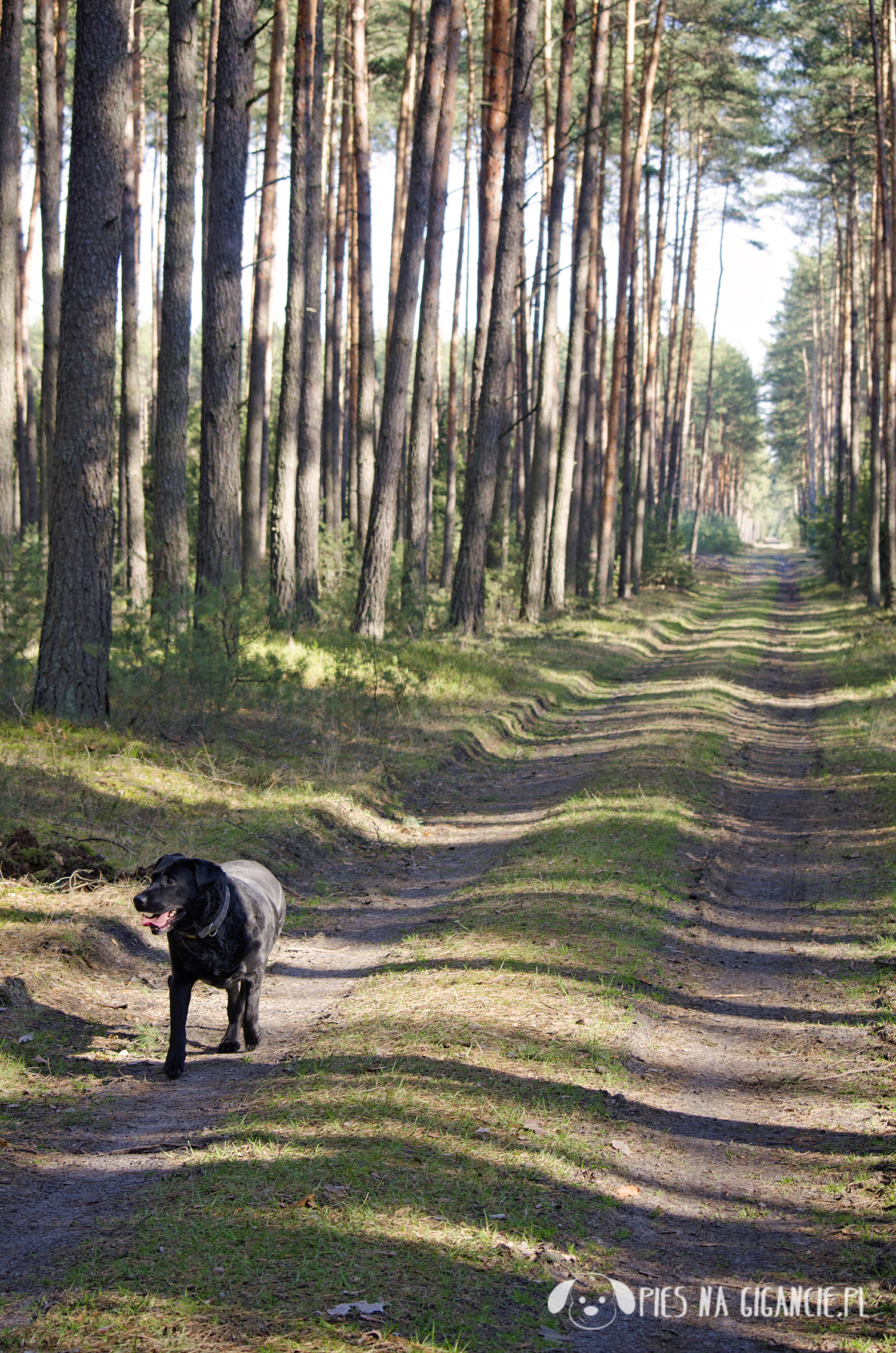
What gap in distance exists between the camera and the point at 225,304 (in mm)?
13617

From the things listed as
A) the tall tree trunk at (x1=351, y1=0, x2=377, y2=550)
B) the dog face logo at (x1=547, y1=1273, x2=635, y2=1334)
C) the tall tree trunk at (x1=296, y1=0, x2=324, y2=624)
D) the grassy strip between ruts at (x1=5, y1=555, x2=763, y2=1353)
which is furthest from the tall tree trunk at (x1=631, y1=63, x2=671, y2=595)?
the dog face logo at (x1=547, y1=1273, x2=635, y2=1334)

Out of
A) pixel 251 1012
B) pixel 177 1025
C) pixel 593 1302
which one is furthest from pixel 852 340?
pixel 593 1302

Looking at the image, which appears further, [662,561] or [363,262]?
[662,561]

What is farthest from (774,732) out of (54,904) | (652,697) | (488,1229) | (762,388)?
(762,388)

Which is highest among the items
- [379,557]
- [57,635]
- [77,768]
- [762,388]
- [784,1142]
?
[762,388]

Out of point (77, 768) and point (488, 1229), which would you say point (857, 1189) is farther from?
point (77, 768)

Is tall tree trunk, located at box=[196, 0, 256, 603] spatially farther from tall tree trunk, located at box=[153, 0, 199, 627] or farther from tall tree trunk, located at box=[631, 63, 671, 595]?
tall tree trunk, located at box=[631, 63, 671, 595]

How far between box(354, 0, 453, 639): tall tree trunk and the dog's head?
11361 mm

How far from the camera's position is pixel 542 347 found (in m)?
23.6

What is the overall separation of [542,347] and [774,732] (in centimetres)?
1214

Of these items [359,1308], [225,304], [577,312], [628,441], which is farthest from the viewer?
[628,441]

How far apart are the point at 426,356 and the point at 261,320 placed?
15.9 ft

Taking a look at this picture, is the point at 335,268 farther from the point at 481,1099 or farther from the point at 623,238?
the point at 481,1099

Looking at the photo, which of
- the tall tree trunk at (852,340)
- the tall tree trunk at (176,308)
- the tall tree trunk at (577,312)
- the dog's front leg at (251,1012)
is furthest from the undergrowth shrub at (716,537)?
the dog's front leg at (251,1012)
